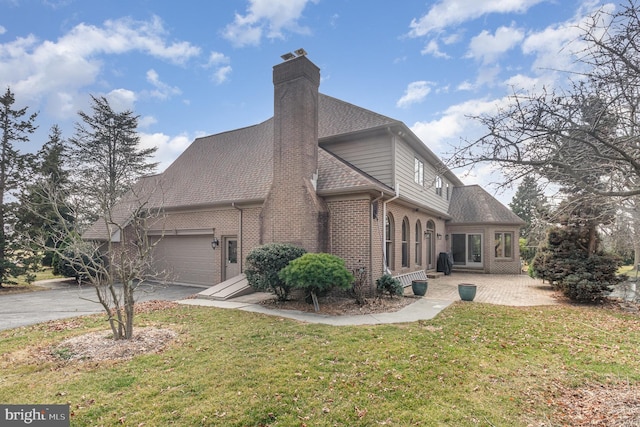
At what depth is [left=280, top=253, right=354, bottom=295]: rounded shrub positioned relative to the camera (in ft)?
26.9

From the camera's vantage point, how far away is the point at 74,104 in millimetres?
26484

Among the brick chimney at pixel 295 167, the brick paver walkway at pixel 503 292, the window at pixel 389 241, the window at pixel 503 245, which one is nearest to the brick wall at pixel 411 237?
the window at pixel 389 241

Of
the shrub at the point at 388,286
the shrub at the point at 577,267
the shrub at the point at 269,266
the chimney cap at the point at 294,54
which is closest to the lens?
the shrub at the point at 269,266

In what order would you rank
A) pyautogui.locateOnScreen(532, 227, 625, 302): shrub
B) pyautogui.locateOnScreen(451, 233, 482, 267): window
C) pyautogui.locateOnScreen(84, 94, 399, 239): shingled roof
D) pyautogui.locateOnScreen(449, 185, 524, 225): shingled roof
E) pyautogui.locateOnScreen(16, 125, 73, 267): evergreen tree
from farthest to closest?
pyautogui.locateOnScreen(451, 233, 482, 267): window
pyautogui.locateOnScreen(449, 185, 524, 225): shingled roof
pyautogui.locateOnScreen(84, 94, 399, 239): shingled roof
pyautogui.locateOnScreen(532, 227, 625, 302): shrub
pyautogui.locateOnScreen(16, 125, 73, 267): evergreen tree

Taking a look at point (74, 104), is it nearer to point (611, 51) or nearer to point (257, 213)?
point (257, 213)

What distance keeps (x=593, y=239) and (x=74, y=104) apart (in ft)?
116

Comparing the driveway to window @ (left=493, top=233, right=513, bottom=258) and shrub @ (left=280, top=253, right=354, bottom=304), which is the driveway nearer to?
shrub @ (left=280, top=253, right=354, bottom=304)

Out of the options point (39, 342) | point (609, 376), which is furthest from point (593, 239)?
point (39, 342)

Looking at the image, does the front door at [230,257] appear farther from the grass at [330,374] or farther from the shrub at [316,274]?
the grass at [330,374]

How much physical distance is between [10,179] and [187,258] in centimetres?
920

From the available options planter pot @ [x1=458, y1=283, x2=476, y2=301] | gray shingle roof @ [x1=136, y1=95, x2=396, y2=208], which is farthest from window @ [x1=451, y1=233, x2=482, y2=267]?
gray shingle roof @ [x1=136, y1=95, x2=396, y2=208]

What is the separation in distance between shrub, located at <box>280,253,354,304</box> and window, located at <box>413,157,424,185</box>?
7.36m

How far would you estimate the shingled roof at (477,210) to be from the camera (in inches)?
722

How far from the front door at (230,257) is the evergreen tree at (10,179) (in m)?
9.74
